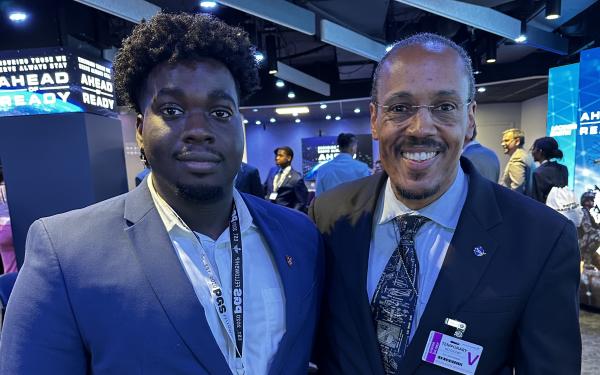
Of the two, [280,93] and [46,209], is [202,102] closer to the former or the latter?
[46,209]

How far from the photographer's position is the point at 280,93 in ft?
30.0

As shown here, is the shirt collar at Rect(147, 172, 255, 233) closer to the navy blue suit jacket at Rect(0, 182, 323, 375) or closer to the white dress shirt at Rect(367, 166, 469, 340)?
the navy blue suit jacket at Rect(0, 182, 323, 375)

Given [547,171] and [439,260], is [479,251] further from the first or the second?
[547,171]

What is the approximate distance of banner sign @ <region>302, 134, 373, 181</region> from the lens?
9.13 metres

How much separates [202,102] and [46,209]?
11.9ft

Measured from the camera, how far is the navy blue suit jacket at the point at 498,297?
101 centimetres

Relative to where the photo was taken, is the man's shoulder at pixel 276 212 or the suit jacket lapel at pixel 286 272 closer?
the suit jacket lapel at pixel 286 272

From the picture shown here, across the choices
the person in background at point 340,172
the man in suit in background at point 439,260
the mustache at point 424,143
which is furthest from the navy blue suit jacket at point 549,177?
the mustache at point 424,143

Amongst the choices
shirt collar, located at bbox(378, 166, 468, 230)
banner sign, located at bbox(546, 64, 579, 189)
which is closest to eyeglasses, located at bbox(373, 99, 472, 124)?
shirt collar, located at bbox(378, 166, 468, 230)

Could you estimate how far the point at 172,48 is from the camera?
946mm

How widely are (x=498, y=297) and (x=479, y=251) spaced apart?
0.13m

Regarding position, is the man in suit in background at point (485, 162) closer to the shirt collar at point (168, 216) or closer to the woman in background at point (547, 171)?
the woman in background at point (547, 171)

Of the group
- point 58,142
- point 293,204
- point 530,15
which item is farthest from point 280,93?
point 58,142

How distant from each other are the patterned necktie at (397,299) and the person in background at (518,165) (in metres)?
4.48
